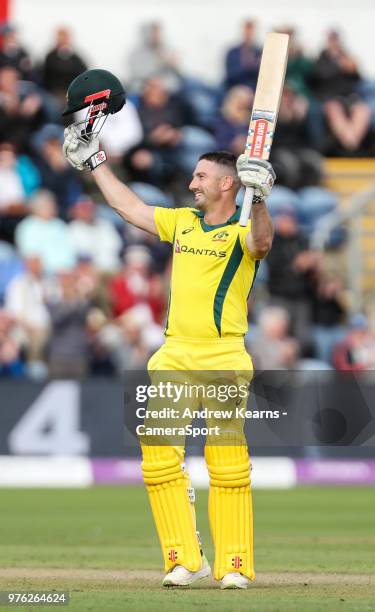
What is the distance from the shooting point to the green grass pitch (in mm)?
6945

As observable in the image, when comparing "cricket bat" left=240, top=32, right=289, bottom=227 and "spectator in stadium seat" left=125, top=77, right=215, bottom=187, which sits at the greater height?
"spectator in stadium seat" left=125, top=77, right=215, bottom=187

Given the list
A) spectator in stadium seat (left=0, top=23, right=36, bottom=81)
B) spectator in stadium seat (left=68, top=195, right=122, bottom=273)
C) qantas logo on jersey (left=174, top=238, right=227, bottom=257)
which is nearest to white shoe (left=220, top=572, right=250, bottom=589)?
qantas logo on jersey (left=174, top=238, right=227, bottom=257)

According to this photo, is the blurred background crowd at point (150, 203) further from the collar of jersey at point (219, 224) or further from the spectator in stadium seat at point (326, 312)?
the collar of jersey at point (219, 224)

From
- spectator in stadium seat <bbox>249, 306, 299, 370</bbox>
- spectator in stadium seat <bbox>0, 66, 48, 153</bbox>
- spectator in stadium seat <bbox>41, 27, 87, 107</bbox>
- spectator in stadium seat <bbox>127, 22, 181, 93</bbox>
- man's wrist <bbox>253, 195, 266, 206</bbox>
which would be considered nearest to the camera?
man's wrist <bbox>253, 195, 266, 206</bbox>

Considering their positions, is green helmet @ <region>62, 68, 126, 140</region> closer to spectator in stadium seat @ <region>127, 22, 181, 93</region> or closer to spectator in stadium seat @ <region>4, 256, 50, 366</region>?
A: spectator in stadium seat @ <region>4, 256, 50, 366</region>

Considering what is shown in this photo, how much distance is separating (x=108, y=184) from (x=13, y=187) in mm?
9794

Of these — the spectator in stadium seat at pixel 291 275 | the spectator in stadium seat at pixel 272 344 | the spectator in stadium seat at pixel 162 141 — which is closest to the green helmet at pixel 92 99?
the spectator in stadium seat at pixel 272 344

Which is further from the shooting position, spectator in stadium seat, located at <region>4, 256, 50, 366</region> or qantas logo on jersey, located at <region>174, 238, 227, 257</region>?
spectator in stadium seat, located at <region>4, 256, 50, 366</region>

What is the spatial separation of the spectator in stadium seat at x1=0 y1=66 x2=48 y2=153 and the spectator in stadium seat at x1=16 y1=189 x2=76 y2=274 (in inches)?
54.3

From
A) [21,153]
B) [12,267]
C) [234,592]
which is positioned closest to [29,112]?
[21,153]

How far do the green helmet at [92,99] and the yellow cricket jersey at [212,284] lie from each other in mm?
780

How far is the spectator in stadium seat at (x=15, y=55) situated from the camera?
1881 cm

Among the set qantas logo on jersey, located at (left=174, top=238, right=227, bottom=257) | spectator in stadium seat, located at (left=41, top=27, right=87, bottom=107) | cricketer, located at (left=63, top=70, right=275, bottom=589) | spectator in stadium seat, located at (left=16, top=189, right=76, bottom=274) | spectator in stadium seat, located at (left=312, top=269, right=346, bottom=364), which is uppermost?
spectator in stadium seat, located at (left=41, top=27, right=87, bottom=107)

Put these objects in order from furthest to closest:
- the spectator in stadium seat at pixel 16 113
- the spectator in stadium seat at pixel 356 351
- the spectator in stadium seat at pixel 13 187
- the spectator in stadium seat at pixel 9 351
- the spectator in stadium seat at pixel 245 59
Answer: the spectator in stadium seat at pixel 245 59
the spectator in stadium seat at pixel 16 113
the spectator in stadium seat at pixel 13 187
the spectator in stadium seat at pixel 356 351
the spectator in stadium seat at pixel 9 351
